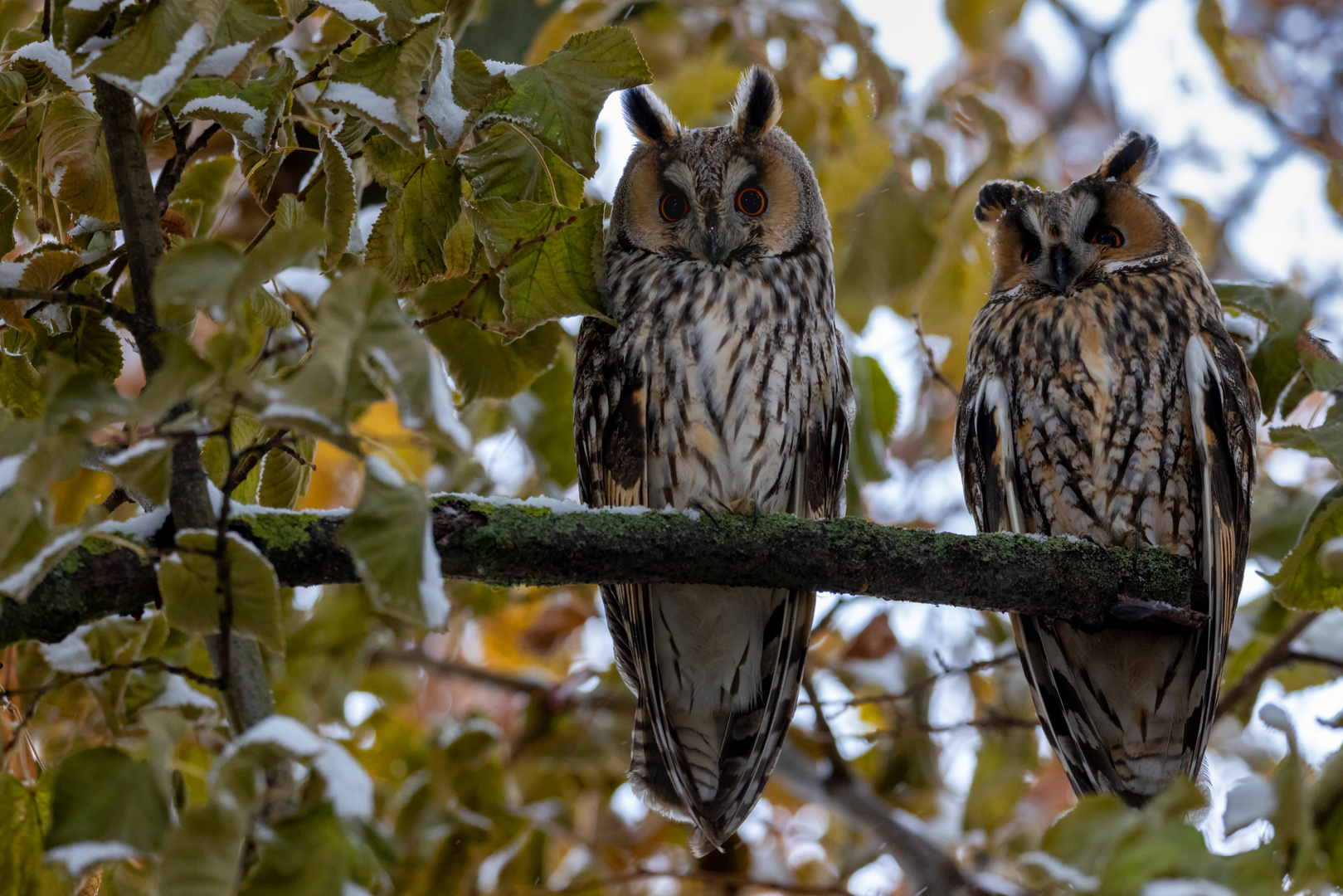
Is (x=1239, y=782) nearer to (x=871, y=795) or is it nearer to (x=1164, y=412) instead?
(x=1164, y=412)

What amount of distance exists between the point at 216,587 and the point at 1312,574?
1.57 metres

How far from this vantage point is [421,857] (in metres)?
2.69

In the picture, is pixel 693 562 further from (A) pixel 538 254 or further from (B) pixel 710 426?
(B) pixel 710 426

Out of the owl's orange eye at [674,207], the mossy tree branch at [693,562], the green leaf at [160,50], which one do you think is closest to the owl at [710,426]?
the owl's orange eye at [674,207]

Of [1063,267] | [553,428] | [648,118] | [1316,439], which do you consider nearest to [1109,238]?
[1063,267]

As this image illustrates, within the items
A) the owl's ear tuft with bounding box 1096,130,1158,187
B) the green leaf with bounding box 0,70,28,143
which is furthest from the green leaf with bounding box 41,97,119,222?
the owl's ear tuft with bounding box 1096,130,1158,187

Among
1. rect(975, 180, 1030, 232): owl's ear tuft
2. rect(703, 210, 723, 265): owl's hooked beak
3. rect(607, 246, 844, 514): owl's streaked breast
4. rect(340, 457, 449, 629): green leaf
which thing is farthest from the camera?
rect(975, 180, 1030, 232): owl's ear tuft

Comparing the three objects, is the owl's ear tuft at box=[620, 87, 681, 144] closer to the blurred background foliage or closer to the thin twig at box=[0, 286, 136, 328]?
the blurred background foliage

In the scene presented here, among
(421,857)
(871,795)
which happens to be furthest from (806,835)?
(421,857)

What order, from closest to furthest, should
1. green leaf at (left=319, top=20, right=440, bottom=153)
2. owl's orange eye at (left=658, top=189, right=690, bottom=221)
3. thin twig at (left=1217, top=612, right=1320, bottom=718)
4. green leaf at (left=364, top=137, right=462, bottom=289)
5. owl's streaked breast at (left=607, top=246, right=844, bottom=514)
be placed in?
green leaf at (left=319, top=20, right=440, bottom=153), green leaf at (left=364, top=137, right=462, bottom=289), owl's streaked breast at (left=607, top=246, right=844, bottom=514), owl's orange eye at (left=658, top=189, right=690, bottom=221), thin twig at (left=1217, top=612, right=1320, bottom=718)

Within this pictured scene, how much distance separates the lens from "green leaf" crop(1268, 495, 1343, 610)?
171cm

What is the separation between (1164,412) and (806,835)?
10.4 feet

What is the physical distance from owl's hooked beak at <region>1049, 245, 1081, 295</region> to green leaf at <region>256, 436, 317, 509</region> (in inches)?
73.1

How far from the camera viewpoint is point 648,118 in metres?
2.83
